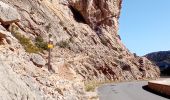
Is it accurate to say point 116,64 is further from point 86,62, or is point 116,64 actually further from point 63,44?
point 63,44

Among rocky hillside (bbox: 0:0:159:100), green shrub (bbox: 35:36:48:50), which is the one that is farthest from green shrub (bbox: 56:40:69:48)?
green shrub (bbox: 35:36:48:50)

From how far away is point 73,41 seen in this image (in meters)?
66.7

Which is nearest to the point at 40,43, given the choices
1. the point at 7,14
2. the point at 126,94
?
the point at 126,94

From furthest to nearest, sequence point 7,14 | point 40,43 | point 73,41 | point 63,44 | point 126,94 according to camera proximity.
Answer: point 73,41 < point 63,44 < point 40,43 < point 126,94 < point 7,14

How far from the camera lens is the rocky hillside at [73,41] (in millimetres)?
19828

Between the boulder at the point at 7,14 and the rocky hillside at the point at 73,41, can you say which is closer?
the boulder at the point at 7,14

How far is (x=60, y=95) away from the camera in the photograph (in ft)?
55.8

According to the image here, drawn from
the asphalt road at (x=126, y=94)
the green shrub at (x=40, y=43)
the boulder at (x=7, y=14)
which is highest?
the green shrub at (x=40, y=43)

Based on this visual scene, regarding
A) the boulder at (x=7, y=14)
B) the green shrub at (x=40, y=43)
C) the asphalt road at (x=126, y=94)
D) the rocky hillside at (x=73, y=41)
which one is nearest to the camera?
the boulder at (x=7, y=14)

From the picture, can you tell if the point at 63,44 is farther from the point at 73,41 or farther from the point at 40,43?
the point at 40,43

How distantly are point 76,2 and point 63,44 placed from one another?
2112 centimetres

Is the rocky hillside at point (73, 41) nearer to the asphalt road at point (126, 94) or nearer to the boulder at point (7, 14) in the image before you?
the boulder at point (7, 14)

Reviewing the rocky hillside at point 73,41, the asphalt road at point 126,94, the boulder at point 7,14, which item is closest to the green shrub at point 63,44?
the rocky hillside at point 73,41

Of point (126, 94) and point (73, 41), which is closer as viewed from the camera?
point (126, 94)
